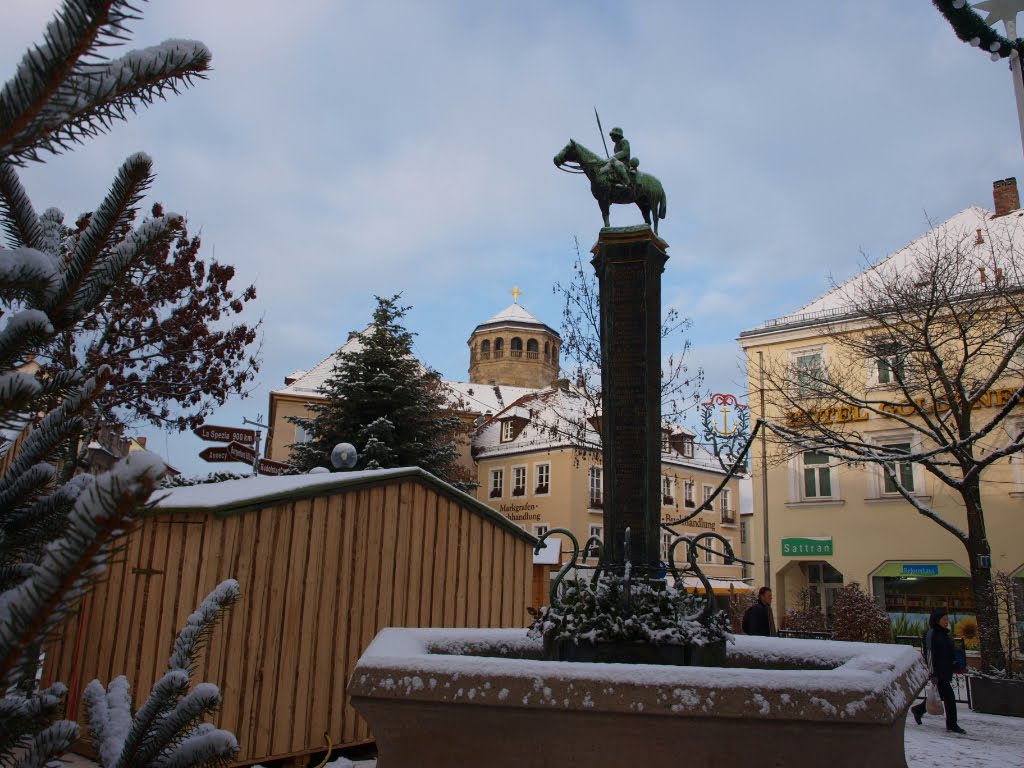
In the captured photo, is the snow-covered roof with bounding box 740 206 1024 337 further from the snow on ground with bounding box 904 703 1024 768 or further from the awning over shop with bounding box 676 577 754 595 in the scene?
the snow on ground with bounding box 904 703 1024 768

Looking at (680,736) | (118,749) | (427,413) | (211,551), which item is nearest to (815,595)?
(427,413)

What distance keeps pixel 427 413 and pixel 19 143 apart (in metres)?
23.6

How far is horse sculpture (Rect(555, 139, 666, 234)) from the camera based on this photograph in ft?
21.2

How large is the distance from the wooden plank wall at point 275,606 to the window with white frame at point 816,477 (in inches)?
850

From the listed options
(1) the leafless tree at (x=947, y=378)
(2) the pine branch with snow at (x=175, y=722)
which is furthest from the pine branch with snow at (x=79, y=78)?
(1) the leafless tree at (x=947, y=378)

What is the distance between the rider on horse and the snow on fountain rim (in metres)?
4.03

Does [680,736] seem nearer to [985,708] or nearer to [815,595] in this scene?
[985,708]

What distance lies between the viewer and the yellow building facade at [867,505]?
23.9m

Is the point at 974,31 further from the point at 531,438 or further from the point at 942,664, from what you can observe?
the point at 531,438

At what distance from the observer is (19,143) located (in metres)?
1.23

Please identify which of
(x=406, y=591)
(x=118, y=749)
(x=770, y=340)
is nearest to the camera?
(x=118, y=749)

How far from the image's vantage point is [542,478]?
136 feet

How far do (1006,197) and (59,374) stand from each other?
3205cm

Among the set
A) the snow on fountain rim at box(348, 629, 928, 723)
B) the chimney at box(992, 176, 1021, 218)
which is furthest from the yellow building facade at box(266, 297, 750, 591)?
the snow on fountain rim at box(348, 629, 928, 723)
